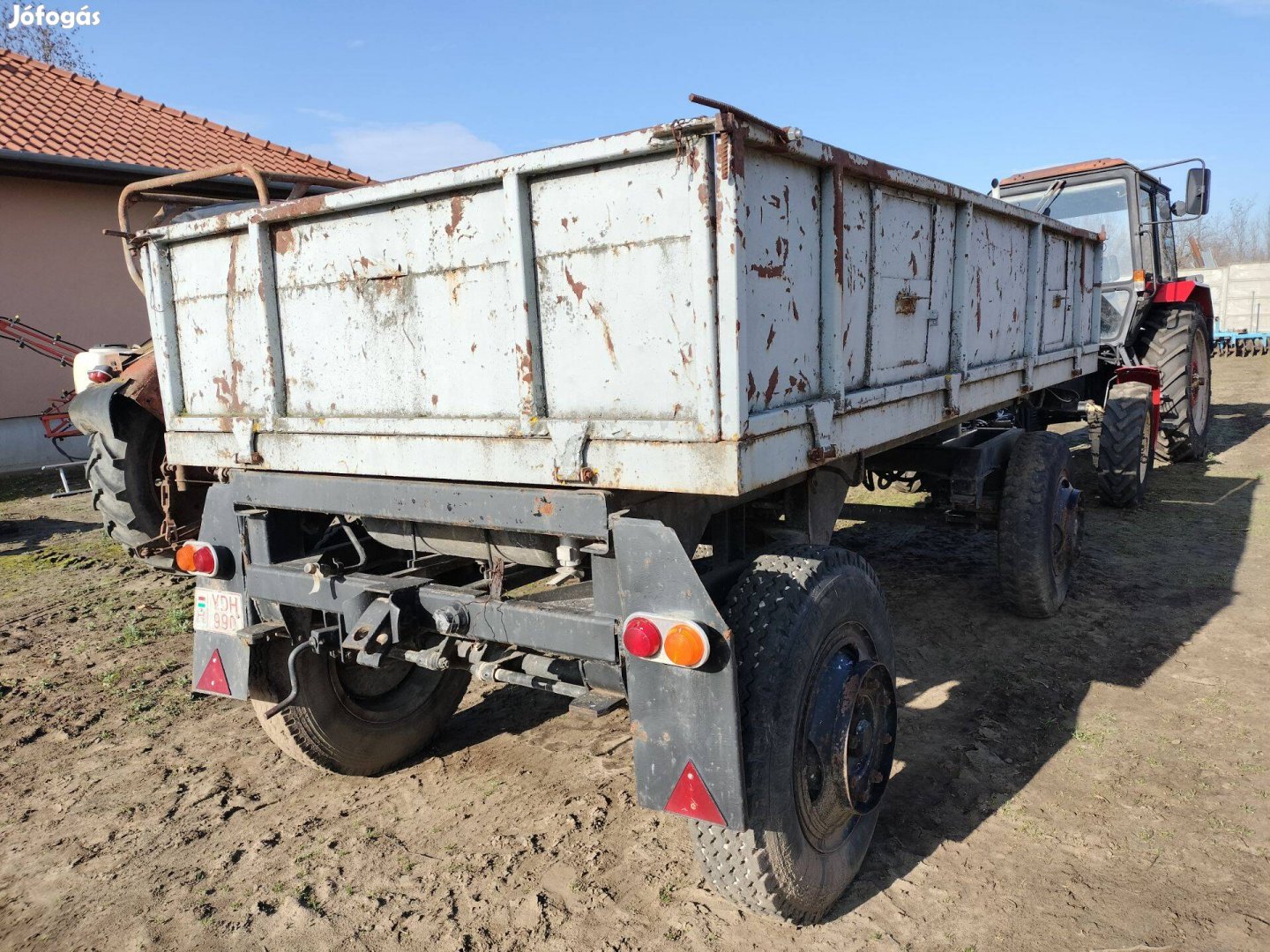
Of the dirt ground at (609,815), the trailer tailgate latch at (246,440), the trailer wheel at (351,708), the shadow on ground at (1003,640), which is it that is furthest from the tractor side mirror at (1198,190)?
the trailer tailgate latch at (246,440)

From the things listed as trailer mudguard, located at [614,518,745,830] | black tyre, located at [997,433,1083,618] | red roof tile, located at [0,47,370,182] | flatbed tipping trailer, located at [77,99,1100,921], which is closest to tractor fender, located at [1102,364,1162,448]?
black tyre, located at [997,433,1083,618]

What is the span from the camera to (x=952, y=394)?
346 cm

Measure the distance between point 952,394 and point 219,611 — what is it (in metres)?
2.88

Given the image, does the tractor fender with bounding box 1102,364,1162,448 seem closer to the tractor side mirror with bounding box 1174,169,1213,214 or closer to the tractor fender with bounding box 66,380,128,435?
the tractor side mirror with bounding box 1174,169,1213,214

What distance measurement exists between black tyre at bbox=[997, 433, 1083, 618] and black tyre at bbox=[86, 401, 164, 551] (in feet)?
15.0

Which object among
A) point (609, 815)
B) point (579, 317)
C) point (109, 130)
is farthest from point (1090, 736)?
point (109, 130)

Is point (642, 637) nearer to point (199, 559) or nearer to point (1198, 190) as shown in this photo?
point (199, 559)

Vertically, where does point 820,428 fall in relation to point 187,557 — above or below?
above

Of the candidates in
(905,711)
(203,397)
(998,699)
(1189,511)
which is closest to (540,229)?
(203,397)

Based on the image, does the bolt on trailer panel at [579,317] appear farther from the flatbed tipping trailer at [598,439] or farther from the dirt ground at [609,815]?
the dirt ground at [609,815]

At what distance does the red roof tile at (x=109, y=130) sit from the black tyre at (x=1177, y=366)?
30.9 feet

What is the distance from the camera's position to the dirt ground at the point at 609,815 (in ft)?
8.25

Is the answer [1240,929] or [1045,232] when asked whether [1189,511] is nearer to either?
[1045,232]

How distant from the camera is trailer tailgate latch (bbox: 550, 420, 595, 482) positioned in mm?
2250
